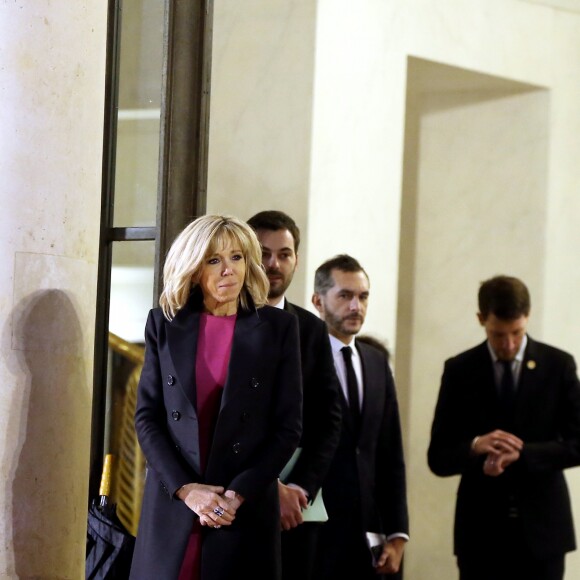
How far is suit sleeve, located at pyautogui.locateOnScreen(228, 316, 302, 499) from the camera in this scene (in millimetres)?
3209

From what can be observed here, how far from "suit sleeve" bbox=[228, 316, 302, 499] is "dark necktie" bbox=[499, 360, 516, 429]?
205 cm

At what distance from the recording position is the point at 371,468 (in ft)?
14.8

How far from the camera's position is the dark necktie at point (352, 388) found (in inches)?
177

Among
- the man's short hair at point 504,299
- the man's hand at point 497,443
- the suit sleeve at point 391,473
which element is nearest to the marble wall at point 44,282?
the suit sleeve at point 391,473

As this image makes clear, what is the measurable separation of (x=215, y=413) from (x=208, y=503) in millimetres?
275

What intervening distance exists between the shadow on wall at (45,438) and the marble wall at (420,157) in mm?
2272

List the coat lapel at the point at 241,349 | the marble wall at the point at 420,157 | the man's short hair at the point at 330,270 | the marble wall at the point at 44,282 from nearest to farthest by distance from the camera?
the coat lapel at the point at 241,349 → the marble wall at the point at 44,282 → the man's short hair at the point at 330,270 → the marble wall at the point at 420,157

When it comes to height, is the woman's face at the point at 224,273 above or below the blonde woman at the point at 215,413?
above

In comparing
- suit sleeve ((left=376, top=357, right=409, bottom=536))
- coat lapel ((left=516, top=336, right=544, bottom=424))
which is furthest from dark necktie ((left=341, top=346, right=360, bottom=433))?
coat lapel ((left=516, top=336, right=544, bottom=424))

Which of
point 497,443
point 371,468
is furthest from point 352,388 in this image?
point 497,443

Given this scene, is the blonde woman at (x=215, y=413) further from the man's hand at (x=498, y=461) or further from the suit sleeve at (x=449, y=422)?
the suit sleeve at (x=449, y=422)

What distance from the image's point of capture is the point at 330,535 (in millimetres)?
4422

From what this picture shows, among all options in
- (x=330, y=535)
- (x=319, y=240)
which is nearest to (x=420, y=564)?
(x=319, y=240)

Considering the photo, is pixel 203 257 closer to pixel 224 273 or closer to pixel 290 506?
pixel 224 273
